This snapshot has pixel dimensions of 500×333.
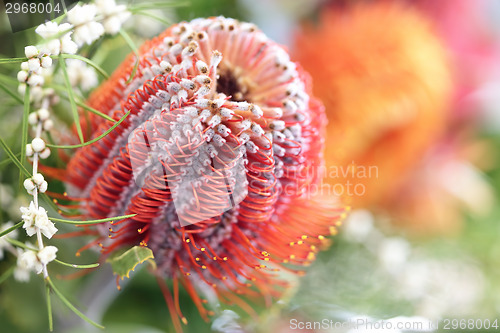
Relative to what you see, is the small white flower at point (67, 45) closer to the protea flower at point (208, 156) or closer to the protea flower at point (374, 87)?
the protea flower at point (208, 156)

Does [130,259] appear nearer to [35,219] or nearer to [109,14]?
[35,219]

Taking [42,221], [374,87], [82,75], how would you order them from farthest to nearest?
[374,87] < [82,75] < [42,221]

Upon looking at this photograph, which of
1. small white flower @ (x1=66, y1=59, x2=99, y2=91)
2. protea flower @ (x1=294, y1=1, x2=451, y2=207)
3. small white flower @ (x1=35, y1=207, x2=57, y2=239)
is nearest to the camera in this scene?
small white flower @ (x1=35, y1=207, x2=57, y2=239)

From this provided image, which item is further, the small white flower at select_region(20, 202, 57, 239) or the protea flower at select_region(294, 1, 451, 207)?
the protea flower at select_region(294, 1, 451, 207)

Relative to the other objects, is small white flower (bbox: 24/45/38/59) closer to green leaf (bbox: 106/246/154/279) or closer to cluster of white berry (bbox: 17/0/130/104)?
cluster of white berry (bbox: 17/0/130/104)

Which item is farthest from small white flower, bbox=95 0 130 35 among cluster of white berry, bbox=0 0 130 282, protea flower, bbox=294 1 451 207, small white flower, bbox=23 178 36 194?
protea flower, bbox=294 1 451 207

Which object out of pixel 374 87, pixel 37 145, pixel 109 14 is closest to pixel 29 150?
pixel 37 145

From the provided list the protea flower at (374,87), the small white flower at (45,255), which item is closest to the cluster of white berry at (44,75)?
the small white flower at (45,255)
